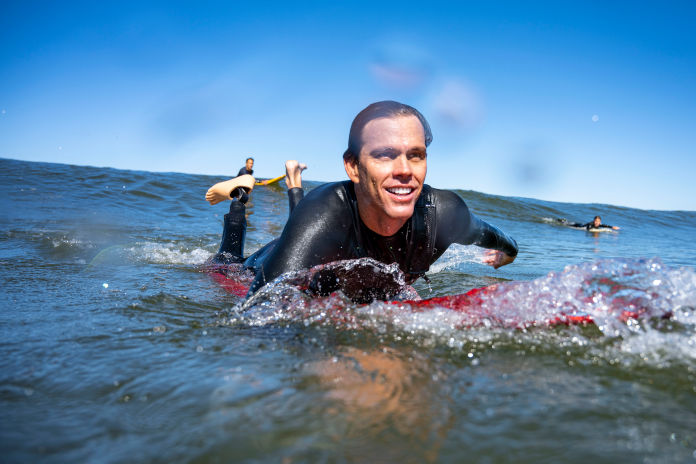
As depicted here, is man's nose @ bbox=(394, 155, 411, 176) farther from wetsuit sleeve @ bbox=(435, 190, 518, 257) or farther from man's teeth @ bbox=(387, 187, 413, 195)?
wetsuit sleeve @ bbox=(435, 190, 518, 257)

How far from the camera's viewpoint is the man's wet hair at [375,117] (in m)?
2.60

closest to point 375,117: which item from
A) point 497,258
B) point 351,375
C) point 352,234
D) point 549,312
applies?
point 352,234

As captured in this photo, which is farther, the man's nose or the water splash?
the man's nose

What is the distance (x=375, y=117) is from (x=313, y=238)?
0.79 meters

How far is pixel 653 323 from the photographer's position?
1.94 metres

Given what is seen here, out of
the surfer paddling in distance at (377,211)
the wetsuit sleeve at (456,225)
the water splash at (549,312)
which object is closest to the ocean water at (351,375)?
the water splash at (549,312)

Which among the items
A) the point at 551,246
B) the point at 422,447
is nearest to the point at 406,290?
the point at 422,447

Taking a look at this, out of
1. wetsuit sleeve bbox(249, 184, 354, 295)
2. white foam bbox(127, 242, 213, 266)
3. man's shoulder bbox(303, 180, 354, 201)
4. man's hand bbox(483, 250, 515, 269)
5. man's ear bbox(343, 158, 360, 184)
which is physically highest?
man's ear bbox(343, 158, 360, 184)

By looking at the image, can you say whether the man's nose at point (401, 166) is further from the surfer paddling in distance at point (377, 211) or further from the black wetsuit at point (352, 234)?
the black wetsuit at point (352, 234)

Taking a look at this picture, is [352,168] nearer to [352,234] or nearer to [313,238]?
[352,234]

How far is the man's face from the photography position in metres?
2.50

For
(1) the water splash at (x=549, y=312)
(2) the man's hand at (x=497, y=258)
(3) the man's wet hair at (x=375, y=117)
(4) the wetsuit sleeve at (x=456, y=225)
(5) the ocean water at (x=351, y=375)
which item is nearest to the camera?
(5) the ocean water at (x=351, y=375)

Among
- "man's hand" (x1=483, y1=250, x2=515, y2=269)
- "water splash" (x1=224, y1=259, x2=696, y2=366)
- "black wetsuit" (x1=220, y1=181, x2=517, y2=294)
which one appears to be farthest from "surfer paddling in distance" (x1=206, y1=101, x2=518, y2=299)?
"man's hand" (x1=483, y1=250, x2=515, y2=269)

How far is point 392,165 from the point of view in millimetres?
2504
